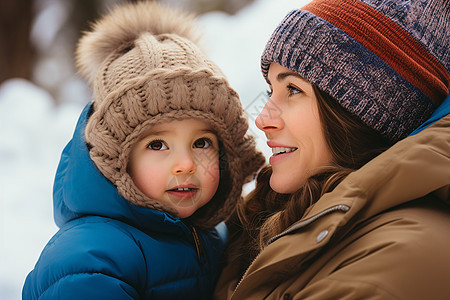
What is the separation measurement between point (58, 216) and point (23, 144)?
4.87ft

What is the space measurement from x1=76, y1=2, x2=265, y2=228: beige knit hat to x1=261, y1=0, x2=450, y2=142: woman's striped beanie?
0.34m

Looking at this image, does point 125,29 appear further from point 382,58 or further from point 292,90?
point 382,58

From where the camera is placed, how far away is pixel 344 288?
35.9 inches

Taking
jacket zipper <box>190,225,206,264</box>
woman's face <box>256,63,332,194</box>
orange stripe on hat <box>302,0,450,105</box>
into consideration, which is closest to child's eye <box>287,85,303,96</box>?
woman's face <box>256,63,332,194</box>

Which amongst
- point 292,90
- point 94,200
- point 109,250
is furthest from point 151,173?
point 292,90

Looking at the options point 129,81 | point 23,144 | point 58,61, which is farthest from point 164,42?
point 58,61

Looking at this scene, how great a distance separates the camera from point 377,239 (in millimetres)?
962

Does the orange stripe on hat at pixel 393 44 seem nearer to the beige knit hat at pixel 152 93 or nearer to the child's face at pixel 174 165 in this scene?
the beige knit hat at pixel 152 93

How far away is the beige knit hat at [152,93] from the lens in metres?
1.42

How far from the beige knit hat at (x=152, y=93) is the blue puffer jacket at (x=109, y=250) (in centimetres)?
5

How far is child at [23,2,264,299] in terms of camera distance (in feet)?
4.39

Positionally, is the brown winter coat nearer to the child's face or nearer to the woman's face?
the woman's face

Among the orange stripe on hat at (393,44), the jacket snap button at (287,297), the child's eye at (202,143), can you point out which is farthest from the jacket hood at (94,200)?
the orange stripe on hat at (393,44)

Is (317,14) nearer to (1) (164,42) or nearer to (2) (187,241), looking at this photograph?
(1) (164,42)
